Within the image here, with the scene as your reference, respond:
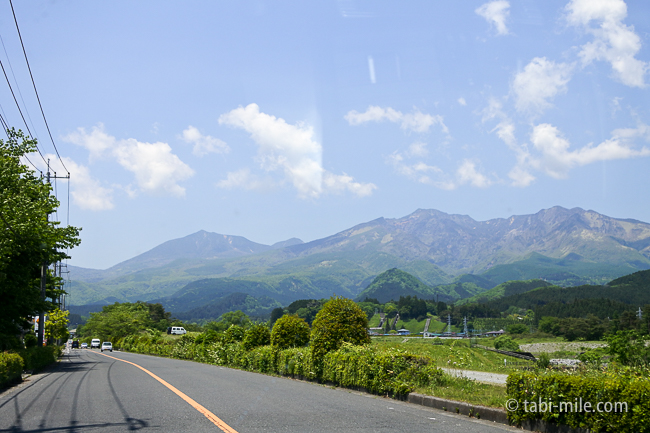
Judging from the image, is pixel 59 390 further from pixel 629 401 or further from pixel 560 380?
pixel 629 401

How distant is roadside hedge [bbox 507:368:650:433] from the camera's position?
21.9 ft

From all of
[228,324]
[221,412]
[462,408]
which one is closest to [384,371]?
[462,408]

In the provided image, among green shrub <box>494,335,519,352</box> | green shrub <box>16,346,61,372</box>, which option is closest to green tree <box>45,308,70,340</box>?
green shrub <box>16,346,61,372</box>

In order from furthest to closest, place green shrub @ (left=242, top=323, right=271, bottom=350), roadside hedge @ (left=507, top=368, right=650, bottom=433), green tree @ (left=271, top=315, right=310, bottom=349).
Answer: green shrub @ (left=242, top=323, right=271, bottom=350)
green tree @ (left=271, top=315, right=310, bottom=349)
roadside hedge @ (left=507, top=368, right=650, bottom=433)

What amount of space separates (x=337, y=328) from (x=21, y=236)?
15.6 metres

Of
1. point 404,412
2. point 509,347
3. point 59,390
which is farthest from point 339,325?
point 509,347

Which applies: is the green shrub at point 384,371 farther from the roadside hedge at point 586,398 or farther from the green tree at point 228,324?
the green tree at point 228,324

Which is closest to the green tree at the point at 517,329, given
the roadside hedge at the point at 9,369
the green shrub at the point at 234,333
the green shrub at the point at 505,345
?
the green shrub at the point at 505,345

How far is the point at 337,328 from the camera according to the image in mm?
15891

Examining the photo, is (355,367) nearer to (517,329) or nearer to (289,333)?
(289,333)

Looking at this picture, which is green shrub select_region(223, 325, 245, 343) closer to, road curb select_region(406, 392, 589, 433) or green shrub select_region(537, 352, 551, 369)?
green shrub select_region(537, 352, 551, 369)

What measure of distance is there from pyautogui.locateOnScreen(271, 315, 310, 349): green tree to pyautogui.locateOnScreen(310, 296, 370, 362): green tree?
374cm

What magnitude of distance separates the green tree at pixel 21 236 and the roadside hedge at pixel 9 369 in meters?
5.01

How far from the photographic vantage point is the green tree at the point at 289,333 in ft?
65.8
